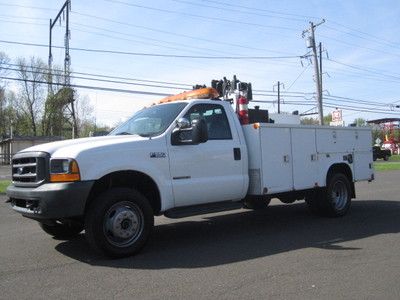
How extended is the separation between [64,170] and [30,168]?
0.67 meters

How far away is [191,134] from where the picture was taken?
7.12 m

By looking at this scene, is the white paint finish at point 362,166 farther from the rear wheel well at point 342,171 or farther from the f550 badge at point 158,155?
the f550 badge at point 158,155

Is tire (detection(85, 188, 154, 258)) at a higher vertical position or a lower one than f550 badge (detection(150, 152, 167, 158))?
lower

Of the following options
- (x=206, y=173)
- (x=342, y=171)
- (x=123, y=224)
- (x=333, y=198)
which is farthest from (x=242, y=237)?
(x=342, y=171)

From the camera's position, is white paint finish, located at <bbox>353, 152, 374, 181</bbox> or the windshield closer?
the windshield

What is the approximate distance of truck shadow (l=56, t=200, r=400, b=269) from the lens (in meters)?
6.52

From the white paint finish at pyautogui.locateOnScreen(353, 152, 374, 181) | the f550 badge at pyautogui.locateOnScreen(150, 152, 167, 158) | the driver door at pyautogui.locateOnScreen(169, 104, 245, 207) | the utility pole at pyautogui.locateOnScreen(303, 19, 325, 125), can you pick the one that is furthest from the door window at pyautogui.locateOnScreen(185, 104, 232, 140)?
the utility pole at pyautogui.locateOnScreen(303, 19, 325, 125)

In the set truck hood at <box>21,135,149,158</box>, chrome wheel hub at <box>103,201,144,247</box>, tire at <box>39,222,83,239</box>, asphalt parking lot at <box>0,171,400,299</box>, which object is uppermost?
truck hood at <box>21,135,149,158</box>

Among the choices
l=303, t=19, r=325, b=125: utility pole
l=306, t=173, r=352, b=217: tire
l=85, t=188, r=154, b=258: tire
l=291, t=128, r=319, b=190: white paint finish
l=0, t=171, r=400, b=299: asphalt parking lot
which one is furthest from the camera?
l=303, t=19, r=325, b=125: utility pole

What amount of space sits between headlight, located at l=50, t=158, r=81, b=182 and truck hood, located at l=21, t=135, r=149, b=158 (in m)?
0.08

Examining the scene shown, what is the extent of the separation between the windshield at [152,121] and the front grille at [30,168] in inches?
58.2

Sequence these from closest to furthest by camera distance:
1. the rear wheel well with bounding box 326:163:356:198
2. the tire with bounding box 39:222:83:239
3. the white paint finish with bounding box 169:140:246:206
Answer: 1. the white paint finish with bounding box 169:140:246:206
2. the tire with bounding box 39:222:83:239
3. the rear wheel well with bounding box 326:163:356:198

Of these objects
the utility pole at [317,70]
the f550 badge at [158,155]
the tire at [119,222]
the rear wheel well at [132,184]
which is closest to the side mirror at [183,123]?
the f550 badge at [158,155]

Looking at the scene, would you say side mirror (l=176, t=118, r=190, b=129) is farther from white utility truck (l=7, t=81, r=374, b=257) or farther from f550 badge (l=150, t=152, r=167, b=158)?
f550 badge (l=150, t=152, r=167, b=158)
